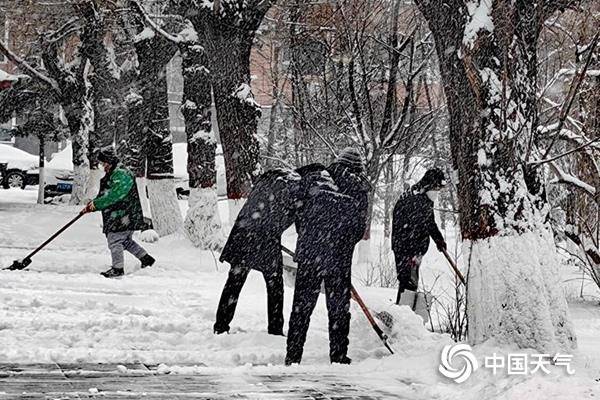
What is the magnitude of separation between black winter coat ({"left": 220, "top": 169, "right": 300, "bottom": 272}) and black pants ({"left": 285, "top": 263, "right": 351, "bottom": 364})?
63 centimetres

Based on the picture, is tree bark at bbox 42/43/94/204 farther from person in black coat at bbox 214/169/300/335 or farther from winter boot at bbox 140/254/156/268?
person in black coat at bbox 214/169/300/335

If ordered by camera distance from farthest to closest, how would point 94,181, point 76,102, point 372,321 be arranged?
1. point 76,102
2. point 94,181
3. point 372,321

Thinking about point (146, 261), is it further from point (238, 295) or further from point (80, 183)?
point (80, 183)

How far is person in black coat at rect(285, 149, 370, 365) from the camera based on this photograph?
20.8 ft

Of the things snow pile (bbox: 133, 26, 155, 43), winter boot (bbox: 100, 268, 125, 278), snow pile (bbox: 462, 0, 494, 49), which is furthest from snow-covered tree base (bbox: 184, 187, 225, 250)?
snow pile (bbox: 462, 0, 494, 49)

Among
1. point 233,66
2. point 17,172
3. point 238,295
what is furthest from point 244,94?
point 17,172

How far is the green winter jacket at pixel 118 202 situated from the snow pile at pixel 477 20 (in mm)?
5518

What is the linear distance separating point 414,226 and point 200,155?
664 cm

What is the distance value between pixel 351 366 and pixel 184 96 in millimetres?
10002

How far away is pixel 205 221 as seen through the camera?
1486 centimetres

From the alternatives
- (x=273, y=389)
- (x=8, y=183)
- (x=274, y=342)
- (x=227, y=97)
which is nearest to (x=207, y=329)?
(x=274, y=342)

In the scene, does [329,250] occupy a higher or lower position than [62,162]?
lower

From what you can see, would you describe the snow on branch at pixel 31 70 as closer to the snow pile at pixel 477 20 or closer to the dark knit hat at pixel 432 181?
the dark knit hat at pixel 432 181

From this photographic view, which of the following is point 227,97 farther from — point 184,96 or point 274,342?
point 274,342
